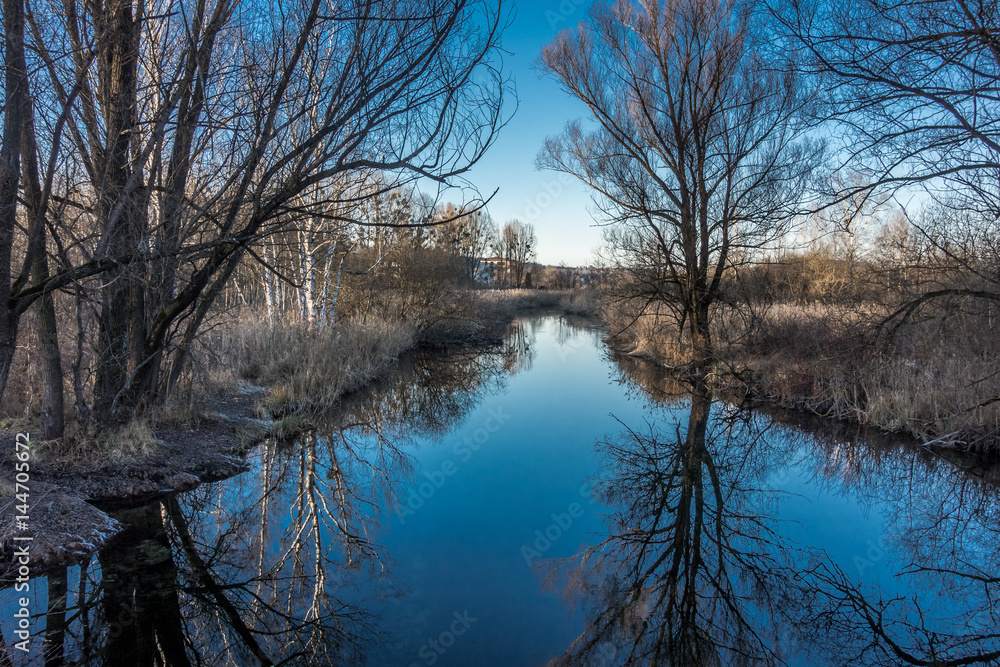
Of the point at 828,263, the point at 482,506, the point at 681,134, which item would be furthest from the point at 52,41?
the point at 828,263

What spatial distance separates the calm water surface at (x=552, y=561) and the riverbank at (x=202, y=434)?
303 mm

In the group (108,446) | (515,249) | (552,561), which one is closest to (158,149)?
(108,446)

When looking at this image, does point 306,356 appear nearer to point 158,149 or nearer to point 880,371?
point 158,149

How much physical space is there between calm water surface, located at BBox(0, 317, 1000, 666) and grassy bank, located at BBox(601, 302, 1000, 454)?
59 cm

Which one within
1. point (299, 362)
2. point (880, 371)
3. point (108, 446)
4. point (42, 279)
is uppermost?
point (42, 279)

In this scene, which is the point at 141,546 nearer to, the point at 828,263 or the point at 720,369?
the point at 720,369

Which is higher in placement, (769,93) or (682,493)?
(769,93)

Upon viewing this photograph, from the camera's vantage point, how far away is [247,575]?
3984 millimetres

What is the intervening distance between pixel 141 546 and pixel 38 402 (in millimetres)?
3021

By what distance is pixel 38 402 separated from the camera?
5781mm

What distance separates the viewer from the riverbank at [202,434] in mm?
4020

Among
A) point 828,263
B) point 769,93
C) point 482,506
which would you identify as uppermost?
point 769,93

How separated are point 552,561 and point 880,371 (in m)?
6.74

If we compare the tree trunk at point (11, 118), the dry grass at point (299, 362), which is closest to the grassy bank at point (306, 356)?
the dry grass at point (299, 362)
